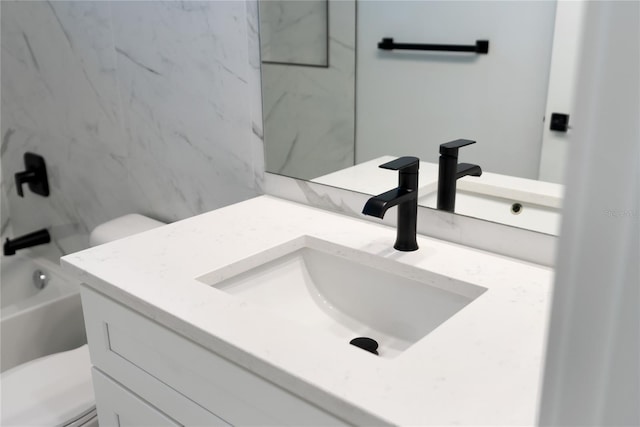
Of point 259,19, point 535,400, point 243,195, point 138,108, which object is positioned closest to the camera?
point 535,400

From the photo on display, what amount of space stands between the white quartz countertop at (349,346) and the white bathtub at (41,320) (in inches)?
35.5

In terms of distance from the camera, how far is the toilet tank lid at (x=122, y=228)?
5.74 feet

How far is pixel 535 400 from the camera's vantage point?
2.52ft

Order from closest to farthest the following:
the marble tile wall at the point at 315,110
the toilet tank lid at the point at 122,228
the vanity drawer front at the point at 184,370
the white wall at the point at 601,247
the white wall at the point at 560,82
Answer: the white wall at the point at 601,247 < the vanity drawer front at the point at 184,370 < the white wall at the point at 560,82 < the marble tile wall at the point at 315,110 < the toilet tank lid at the point at 122,228

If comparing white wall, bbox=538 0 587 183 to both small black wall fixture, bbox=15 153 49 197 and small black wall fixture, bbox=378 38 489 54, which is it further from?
small black wall fixture, bbox=15 153 49 197

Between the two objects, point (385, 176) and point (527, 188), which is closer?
point (527, 188)

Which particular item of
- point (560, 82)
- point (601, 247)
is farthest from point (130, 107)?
point (601, 247)

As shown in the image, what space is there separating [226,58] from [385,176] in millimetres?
510

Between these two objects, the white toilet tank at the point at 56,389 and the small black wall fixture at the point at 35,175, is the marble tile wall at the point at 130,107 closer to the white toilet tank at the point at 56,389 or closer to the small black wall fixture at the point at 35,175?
the small black wall fixture at the point at 35,175

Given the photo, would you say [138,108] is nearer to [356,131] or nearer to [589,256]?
[356,131]

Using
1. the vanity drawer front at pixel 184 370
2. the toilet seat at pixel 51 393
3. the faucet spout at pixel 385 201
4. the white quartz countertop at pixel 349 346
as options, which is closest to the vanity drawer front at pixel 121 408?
the vanity drawer front at pixel 184 370

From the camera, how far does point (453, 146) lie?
1.22 meters

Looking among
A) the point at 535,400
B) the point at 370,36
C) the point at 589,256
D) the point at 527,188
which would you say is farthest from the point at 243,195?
the point at 589,256

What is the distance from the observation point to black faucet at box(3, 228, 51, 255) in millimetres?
2242
